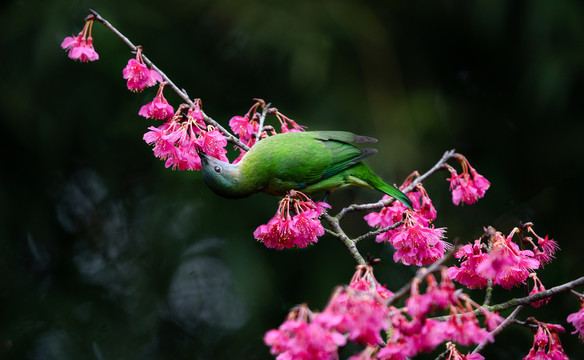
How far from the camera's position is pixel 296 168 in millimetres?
2057

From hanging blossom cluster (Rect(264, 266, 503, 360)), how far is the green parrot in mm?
832

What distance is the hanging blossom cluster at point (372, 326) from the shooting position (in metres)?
1.05

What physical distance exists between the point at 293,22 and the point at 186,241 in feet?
5.14

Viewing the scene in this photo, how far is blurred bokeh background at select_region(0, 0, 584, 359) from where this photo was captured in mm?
3527

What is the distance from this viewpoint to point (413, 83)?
392cm

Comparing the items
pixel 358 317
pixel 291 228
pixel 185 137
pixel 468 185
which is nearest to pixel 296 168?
pixel 291 228

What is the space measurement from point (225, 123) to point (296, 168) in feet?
5.61

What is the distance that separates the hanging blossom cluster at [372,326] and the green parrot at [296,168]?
2.73 ft

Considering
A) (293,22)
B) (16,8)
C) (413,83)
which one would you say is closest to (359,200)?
(413,83)

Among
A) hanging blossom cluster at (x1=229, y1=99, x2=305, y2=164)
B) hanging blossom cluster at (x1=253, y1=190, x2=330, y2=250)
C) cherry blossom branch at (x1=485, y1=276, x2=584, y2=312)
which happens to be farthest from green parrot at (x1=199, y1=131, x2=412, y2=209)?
cherry blossom branch at (x1=485, y1=276, x2=584, y2=312)

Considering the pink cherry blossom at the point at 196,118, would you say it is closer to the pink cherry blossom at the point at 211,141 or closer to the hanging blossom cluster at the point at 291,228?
the pink cherry blossom at the point at 211,141

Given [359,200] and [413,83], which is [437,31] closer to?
[413,83]

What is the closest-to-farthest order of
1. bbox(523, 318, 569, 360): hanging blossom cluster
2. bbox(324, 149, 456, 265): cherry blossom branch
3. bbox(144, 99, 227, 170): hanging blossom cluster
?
bbox(523, 318, 569, 360): hanging blossom cluster, bbox(324, 149, 456, 265): cherry blossom branch, bbox(144, 99, 227, 170): hanging blossom cluster

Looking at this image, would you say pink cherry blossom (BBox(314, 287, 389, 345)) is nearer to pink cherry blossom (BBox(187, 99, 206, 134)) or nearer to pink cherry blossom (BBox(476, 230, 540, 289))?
pink cherry blossom (BBox(476, 230, 540, 289))
